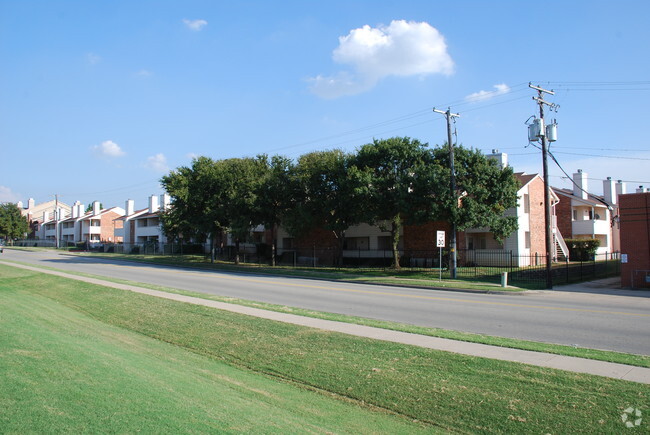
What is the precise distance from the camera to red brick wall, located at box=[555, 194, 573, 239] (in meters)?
45.4

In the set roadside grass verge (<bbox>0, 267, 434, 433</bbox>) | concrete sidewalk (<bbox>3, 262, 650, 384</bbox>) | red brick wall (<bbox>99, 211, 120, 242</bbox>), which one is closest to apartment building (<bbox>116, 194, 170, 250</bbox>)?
red brick wall (<bbox>99, 211, 120, 242</bbox>)

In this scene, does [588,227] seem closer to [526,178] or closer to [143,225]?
[526,178]

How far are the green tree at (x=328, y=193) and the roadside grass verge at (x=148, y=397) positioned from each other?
25888 millimetres

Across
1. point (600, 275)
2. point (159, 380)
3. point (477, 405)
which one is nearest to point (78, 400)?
point (159, 380)

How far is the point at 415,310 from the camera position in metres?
15.4

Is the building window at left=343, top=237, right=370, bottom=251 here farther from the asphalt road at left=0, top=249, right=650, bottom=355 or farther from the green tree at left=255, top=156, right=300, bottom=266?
the asphalt road at left=0, top=249, right=650, bottom=355

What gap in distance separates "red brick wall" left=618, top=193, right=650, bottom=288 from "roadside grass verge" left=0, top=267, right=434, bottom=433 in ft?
80.1

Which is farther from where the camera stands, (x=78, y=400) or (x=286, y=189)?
(x=286, y=189)

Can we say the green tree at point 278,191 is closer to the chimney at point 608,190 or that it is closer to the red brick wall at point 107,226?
the chimney at point 608,190

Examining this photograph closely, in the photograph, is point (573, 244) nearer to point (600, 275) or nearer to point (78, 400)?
point (600, 275)

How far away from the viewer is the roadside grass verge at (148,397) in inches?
183

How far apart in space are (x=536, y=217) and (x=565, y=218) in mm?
8949

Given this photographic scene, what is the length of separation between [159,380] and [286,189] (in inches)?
1318

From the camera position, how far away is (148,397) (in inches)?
216
